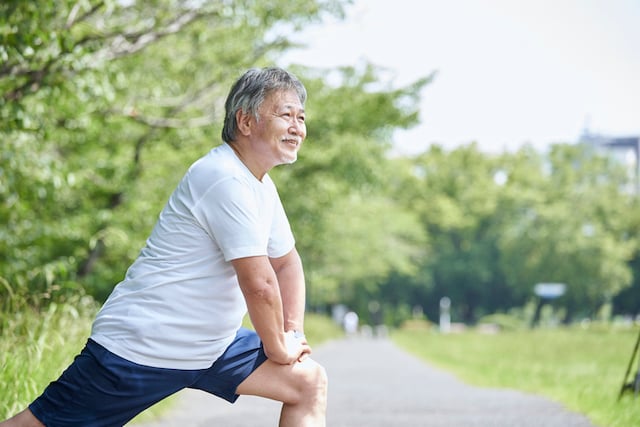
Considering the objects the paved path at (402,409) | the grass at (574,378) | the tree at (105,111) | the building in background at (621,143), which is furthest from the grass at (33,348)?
the building in background at (621,143)

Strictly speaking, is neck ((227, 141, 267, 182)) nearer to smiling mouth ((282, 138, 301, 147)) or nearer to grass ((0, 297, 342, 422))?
smiling mouth ((282, 138, 301, 147))

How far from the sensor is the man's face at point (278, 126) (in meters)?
3.03

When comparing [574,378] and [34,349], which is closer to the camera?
[34,349]

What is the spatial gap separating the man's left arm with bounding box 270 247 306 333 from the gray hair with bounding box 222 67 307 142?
45 centimetres

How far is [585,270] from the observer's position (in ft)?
211

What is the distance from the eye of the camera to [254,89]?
9.93 ft

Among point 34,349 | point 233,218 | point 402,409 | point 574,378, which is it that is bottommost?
point 574,378

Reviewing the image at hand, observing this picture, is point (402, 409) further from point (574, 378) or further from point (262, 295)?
point (262, 295)

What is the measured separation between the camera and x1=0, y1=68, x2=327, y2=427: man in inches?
112

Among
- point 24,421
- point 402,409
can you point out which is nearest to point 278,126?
point 24,421

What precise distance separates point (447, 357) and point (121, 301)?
62.3ft

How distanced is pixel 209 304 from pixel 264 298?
177 millimetres

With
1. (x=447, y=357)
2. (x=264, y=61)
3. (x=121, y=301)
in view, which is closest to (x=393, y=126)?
(x=264, y=61)

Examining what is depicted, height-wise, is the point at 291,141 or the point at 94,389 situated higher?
the point at 291,141
